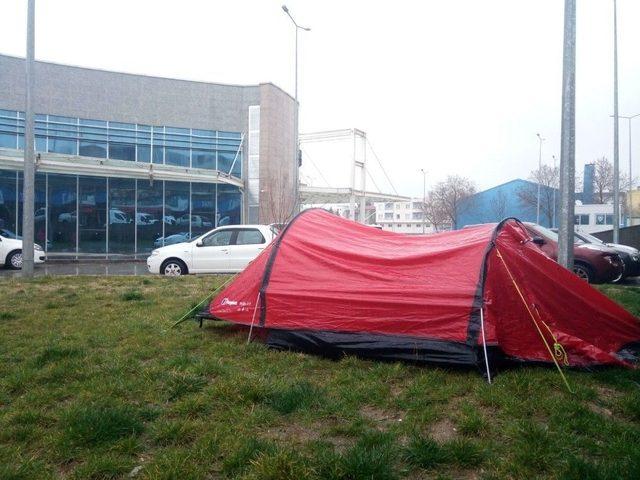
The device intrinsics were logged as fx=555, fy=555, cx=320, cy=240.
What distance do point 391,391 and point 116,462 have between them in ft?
7.18

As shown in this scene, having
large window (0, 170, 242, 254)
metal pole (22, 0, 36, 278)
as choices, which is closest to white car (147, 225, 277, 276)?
metal pole (22, 0, 36, 278)

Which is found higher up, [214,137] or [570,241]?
[214,137]

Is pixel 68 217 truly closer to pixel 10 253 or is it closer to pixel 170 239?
pixel 170 239

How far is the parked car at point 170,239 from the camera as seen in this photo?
27109 millimetres

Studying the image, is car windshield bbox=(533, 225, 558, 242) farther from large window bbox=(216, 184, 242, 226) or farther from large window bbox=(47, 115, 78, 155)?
large window bbox=(47, 115, 78, 155)

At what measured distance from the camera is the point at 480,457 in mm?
3346

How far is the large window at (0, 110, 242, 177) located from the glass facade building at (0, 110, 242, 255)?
4 cm

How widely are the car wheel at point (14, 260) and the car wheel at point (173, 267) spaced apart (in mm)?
6527

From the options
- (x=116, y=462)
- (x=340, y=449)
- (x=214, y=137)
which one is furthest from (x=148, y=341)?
(x=214, y=137)

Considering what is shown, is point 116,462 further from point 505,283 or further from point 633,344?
point 633,344

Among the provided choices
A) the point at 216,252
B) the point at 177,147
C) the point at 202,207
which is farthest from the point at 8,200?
the point at 216,252

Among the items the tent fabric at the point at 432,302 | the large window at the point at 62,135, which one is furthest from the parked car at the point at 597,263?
the large window at the point at 62,135

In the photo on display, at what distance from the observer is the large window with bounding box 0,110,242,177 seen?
83.2 feet

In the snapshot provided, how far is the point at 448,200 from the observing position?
4244 centimetres
